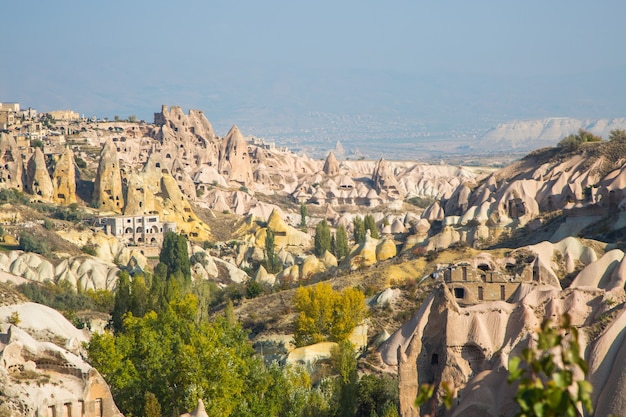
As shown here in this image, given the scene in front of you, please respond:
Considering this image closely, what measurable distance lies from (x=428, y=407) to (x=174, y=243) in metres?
55.3

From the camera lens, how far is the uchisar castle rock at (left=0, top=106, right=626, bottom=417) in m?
26.3

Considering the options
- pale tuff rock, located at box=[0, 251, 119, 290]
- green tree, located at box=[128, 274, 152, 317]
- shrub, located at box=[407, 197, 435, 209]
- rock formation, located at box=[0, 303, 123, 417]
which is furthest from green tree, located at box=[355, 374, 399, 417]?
shrub, located at box=[407, 197, 435, 209]

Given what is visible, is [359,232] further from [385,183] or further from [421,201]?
[385,183]

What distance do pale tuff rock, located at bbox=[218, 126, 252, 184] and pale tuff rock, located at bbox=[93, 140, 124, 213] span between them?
4178 centimetres

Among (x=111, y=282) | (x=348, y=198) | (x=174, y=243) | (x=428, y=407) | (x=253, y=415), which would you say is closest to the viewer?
(x=428, y=407)

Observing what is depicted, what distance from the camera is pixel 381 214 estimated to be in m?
134

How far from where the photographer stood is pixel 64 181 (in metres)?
104

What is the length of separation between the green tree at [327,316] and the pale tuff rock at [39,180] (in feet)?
187

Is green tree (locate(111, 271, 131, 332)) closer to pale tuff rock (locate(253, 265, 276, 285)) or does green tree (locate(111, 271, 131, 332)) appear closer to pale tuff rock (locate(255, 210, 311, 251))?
pale tuff rock (locate(253, 265, 276, 285))

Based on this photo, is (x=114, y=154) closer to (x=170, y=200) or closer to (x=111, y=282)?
(x=170, y=200)

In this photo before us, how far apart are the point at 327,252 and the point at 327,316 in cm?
3491

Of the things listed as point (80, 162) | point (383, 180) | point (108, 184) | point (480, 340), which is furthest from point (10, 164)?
point (480, 340)

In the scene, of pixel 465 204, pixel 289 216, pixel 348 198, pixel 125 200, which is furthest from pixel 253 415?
pixel 348 198

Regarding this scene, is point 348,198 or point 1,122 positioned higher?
point 1,122
